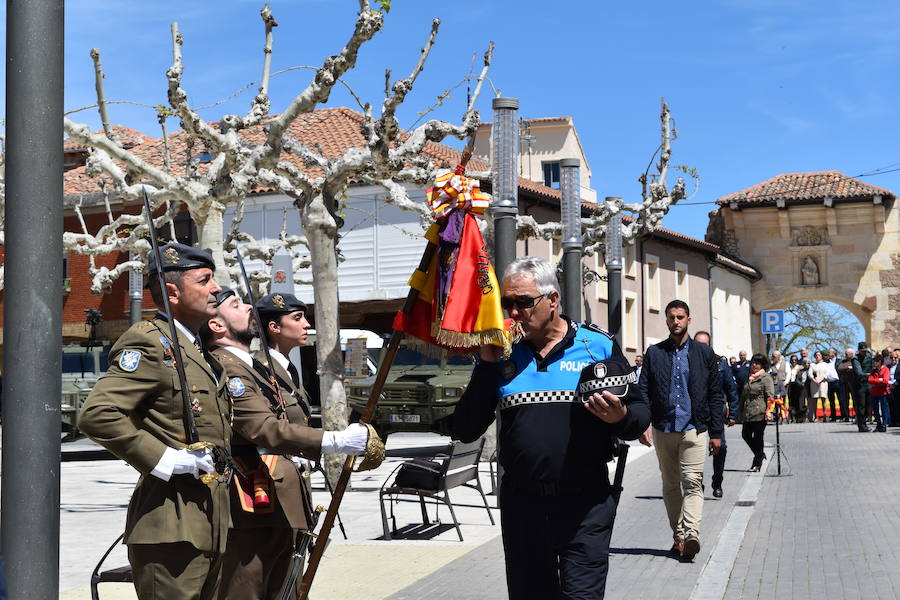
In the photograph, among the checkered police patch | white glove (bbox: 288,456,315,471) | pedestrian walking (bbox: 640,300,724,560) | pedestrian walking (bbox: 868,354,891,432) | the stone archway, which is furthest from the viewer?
the stone archway

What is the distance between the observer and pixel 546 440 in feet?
15.7

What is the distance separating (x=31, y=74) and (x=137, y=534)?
1539 millimetres

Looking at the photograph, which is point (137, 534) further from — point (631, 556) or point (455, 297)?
point (631, 556)

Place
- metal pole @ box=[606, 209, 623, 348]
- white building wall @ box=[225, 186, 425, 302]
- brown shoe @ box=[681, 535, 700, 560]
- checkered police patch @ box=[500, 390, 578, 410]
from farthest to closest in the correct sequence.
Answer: white building wall @ box=[225, 186, 425, 302]
metal pole @ box=[606, 209, 623, 348]
brown shoe @ box=[681, 535, 700, 560]
checkered police patch @ box=[500, 390, 578, 410]

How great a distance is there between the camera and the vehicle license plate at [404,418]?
20.7m

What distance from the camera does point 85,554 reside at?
10.2 m

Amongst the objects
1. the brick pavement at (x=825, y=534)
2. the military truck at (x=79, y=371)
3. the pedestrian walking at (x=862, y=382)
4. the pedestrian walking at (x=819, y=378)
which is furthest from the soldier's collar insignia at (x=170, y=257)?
the pedestrian walking at (x=819, y=378)

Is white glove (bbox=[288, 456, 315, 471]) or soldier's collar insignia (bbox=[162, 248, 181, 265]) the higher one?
soldier's collar insignia (bbox=[162, 248, 181, 265])

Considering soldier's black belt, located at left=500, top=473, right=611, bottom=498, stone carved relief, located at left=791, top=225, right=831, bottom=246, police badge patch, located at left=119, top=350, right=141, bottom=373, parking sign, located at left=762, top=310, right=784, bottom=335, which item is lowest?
soldier's black belt, located at left=500, top=473, right=611, bottom=498

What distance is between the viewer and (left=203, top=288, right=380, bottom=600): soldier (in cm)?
483

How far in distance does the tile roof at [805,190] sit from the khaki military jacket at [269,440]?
4985 centimetres

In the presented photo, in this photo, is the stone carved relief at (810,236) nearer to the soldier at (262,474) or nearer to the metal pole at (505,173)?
the metal pole at (505,173)

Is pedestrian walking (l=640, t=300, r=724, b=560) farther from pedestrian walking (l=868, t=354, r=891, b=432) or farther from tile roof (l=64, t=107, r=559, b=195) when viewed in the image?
tile roof (l=64, t=107, r=559, b=195)

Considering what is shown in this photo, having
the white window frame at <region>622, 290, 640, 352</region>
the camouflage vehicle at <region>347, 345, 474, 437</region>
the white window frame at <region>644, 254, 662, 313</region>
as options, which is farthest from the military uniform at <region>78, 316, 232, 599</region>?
the white window frame at <region>644, 254, 662, 313</region>
